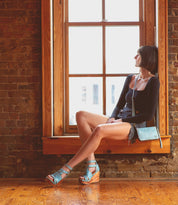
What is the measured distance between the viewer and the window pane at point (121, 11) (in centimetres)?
341

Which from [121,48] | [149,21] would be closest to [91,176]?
[121,48]

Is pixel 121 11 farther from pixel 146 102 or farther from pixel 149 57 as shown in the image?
pixel 146 102

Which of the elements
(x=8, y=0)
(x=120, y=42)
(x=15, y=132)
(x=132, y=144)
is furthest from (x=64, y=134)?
(x=8, y=0)

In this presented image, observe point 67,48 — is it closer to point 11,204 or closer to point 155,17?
point 155,17

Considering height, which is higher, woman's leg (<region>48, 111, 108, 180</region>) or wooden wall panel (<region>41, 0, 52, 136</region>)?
wooden wall panel (<region>41, 0, 52, 136</region>)

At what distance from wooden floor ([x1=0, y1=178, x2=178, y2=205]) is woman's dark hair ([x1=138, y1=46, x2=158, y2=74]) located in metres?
1.26

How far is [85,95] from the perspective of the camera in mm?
3484

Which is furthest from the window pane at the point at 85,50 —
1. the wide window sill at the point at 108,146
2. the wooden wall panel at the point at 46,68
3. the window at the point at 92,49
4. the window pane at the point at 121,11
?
the wide window sill at the point at 108,146

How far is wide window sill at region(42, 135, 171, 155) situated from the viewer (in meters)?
3.17

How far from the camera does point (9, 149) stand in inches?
129

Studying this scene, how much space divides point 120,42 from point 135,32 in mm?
215

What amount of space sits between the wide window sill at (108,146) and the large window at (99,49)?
0.29 m

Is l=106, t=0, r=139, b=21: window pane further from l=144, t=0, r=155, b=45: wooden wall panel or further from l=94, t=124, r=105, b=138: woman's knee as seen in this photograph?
l=94, t=124, r=105, b=138: woman's knee

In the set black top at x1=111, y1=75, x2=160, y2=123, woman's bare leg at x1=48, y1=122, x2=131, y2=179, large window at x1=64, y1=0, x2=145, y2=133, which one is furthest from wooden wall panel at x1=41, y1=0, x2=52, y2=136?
black top at x1=111, y1=75, x2=160, y2=123
